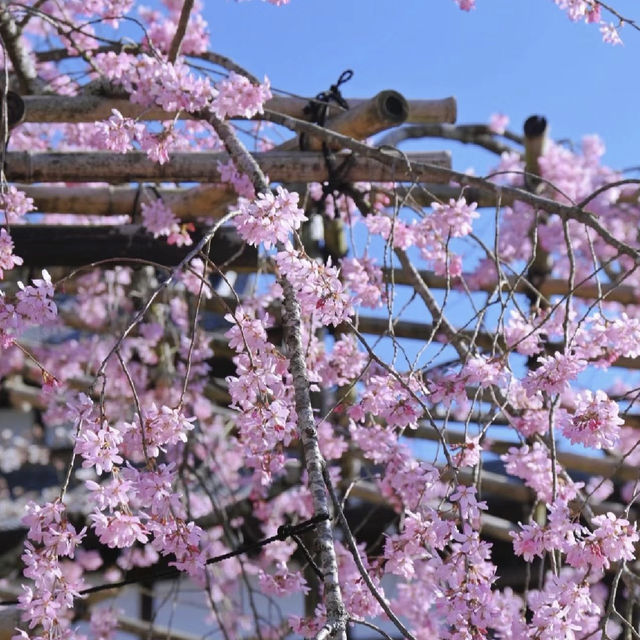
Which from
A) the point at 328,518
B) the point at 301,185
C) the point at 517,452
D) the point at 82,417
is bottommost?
the point at 328,518

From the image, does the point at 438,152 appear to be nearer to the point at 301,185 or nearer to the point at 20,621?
the point at 301,185

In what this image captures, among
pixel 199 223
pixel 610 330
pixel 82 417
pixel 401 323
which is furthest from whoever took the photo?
pixel 401 323

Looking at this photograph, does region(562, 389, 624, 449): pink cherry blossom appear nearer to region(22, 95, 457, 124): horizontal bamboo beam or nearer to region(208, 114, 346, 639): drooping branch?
region(208, 114, 346, 639): drooping branch

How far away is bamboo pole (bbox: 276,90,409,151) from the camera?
2.87 m

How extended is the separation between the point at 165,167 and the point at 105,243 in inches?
22.5

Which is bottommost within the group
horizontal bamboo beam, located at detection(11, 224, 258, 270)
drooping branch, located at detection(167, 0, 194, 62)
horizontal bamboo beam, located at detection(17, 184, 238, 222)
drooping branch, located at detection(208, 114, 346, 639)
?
drooping branch, located at detection(208, 114, 346, 639)

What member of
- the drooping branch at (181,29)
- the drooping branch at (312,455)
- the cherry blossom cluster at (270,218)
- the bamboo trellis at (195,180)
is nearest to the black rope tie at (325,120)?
the bamboo trellis at (195,180)

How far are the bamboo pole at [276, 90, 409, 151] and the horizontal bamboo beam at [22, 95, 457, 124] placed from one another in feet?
0.16

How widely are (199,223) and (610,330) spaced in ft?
5.76

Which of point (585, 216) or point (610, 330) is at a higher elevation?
point (585, 216)

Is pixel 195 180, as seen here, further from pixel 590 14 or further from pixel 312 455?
pixel 312 455

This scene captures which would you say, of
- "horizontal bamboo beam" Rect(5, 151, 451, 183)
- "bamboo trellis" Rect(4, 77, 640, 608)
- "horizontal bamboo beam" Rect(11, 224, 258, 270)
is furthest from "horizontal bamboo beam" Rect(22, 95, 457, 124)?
"horizontal bamboo beam" Rect(11, 224, 258, 270)

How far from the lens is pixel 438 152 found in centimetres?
325

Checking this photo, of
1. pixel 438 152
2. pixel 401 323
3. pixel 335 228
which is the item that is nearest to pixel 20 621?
pixel 438 152
